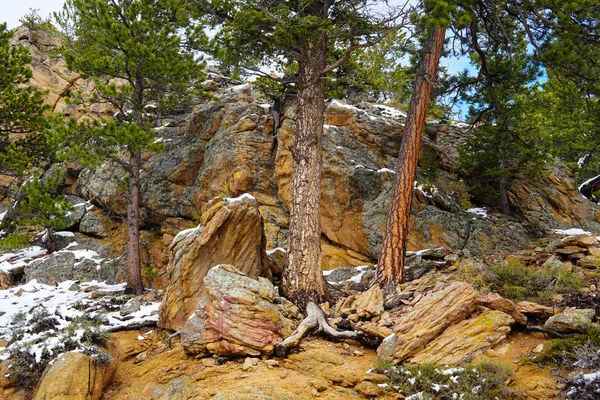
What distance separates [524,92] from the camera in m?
10.6

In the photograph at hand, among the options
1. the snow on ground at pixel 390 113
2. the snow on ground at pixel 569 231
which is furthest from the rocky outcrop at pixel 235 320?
the snow on ground at pixel 390 113

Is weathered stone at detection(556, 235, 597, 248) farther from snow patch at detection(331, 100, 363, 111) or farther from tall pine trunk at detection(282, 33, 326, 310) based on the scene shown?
snow patch at detection(331, 100, 363, 111)

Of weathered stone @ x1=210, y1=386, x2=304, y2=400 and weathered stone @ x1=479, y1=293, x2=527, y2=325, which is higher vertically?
weathered stone @ x1=479, y1=293, x2=527, y2=325

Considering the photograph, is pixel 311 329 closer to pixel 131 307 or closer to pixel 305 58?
pixel 131 307

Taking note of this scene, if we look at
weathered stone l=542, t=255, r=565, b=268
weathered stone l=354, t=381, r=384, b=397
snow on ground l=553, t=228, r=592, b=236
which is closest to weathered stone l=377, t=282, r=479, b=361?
weathered stone l=354, t=381, r=384, b=397

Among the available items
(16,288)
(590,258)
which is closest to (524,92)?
(590,258)

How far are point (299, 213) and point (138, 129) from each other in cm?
548

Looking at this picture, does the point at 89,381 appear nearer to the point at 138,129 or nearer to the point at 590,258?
the point at 138,129

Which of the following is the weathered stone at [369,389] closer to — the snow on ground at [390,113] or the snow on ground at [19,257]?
the snow on ground at [390,113]

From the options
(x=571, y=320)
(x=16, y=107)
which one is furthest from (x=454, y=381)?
(x=16, y=107)

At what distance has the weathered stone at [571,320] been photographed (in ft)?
16.5

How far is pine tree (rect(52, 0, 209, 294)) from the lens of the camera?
10.3 meters

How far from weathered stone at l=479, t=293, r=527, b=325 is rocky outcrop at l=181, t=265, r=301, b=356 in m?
3.17

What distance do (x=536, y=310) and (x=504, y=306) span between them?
49 centimetres
